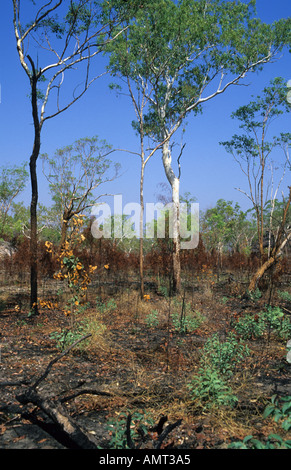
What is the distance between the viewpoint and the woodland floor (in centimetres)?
326

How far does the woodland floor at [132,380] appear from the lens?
3.26 meters

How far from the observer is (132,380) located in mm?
4801

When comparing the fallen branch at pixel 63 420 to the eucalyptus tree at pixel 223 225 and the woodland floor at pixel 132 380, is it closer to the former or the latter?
the woodland floor at pixel 132 380

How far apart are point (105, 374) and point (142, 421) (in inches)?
67.9

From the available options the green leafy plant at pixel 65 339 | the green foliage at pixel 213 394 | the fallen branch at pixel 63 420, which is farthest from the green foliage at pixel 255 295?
the fallen branch at pixel 63 420

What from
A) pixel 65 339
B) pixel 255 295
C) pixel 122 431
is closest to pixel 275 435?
pixel 122 431

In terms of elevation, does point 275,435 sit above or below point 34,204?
below

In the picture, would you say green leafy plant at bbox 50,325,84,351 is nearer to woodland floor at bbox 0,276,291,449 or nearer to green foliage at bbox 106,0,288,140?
woodland floor at bbox 0,276,291,449

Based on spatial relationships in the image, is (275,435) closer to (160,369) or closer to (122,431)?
(122,431)

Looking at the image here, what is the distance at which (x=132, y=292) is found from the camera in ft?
45.3

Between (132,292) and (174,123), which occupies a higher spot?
(174,123)

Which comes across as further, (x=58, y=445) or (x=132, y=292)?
(x=132, y=292)

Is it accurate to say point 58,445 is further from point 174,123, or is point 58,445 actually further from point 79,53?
point 174,123

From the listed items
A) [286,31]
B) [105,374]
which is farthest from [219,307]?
[286,31]
